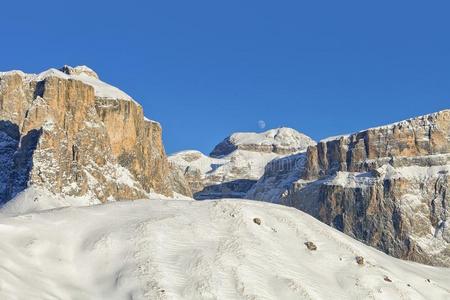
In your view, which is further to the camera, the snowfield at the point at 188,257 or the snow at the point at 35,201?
the snow at the point at 35,201

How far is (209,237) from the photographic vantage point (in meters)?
51.3

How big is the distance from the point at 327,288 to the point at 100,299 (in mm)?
15299

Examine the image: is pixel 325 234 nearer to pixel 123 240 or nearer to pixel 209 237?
pixel 209 237

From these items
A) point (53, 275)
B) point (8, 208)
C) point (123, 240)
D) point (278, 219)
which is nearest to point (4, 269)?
point (53, 275)

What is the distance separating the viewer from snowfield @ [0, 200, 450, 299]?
4272 cm

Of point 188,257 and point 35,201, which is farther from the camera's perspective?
point 35,201

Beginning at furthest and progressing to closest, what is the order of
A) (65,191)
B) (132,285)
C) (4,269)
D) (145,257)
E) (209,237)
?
(65,191) → (209,237) → (145,257) → (132,285) → (4,269)

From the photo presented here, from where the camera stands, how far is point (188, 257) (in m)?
47.1

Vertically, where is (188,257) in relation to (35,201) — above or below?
below

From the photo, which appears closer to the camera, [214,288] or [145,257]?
[214,288]

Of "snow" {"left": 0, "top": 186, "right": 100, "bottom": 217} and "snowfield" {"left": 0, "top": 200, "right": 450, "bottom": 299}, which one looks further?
"snow" {"left": 0, "top": 186, "right": 100, "bottom": 217}

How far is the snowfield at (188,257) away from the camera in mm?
42719

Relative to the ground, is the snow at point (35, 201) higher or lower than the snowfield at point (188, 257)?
higher

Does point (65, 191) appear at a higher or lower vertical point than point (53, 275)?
higher
